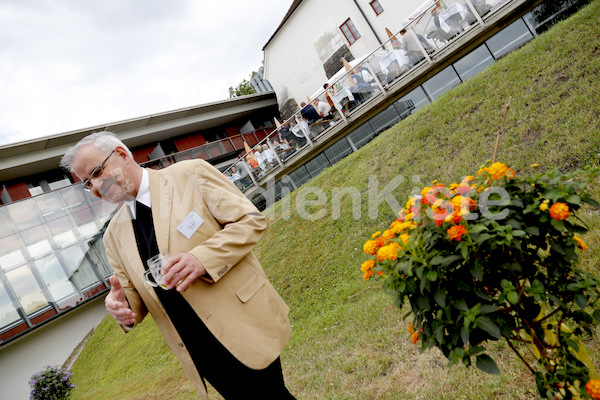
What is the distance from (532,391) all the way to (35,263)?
1987 centimetres

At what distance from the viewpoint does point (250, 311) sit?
6.89ft

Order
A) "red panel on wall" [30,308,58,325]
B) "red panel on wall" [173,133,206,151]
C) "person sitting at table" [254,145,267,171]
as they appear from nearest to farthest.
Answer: "red panel on wall" [30,308,58,325] → "person sitting at table" [254,145,267,171] → "red panel on wall" [173,133,206,151]

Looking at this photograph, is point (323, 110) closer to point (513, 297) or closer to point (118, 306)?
point (118, 306)

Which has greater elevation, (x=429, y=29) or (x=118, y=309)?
(x=429, y=29)

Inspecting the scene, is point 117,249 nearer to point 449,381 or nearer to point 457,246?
point 457,246

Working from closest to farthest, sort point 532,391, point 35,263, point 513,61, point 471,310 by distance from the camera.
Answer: point 471,310
point 532,391
point 513,61
point 35,263

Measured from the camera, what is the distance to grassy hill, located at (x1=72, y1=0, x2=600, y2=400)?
3285mm

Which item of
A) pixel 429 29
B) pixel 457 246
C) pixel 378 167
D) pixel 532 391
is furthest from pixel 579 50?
pixel 457 246

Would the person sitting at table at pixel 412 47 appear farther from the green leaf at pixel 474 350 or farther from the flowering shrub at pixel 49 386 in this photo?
the flowering shrub at pixel 49 386

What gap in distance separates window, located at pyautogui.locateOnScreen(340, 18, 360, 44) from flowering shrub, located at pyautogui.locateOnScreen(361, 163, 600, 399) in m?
23.7

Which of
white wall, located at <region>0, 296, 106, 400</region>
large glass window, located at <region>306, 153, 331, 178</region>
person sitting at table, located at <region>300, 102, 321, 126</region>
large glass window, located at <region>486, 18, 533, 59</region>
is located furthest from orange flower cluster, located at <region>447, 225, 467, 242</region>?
white wall, located at <region>0, 296, 106, 400</region>

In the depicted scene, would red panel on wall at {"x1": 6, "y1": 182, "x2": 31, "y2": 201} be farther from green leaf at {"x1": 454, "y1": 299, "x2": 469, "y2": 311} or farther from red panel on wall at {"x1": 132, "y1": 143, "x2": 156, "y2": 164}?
green leaf at {"x1": 454, "y1": 299, "x2": 469, "y2": 311}

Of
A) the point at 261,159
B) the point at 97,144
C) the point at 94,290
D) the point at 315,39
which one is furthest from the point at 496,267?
the point at 315,39

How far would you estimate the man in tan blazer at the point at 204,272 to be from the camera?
2039mm
